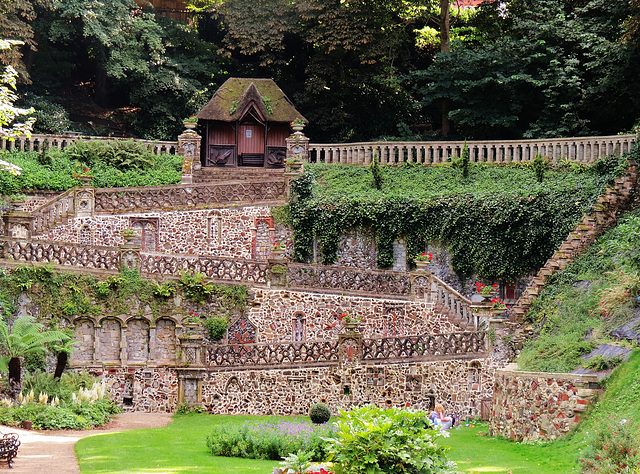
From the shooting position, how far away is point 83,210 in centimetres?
3092

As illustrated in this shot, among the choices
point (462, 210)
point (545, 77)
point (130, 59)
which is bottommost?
point (462, 210)

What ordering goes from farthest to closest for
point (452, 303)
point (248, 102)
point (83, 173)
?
point (248, 102) < point (83, 173) < point (452, 303)

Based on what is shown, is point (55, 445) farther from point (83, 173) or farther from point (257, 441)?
point (83, 173)

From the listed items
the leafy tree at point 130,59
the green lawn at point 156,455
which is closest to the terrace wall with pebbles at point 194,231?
the green lawn at point 156,455

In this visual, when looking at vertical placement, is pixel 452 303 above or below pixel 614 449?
above

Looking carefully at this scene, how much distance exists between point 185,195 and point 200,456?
16.1 meters

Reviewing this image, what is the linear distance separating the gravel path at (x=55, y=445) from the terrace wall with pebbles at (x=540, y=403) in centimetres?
860

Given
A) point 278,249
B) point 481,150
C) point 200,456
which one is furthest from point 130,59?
point 200,456

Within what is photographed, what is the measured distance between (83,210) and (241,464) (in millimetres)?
15934

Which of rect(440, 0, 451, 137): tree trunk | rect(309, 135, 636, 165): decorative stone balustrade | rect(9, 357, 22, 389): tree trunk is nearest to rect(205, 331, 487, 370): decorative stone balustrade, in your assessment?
rect(9, 357, 22, 389): tree trunk

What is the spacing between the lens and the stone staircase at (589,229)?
2744 centimetres

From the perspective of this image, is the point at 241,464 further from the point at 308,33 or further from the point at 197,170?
the point at 308,33

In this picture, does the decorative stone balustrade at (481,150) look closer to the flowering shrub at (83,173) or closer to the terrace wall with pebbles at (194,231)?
the terrace wall with pebbles at (194,231)

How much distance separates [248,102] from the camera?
40188 mm
